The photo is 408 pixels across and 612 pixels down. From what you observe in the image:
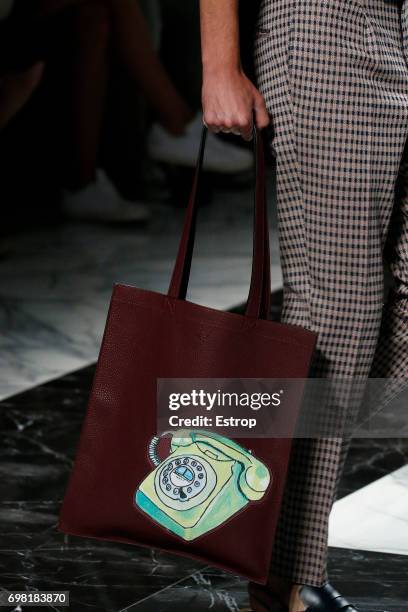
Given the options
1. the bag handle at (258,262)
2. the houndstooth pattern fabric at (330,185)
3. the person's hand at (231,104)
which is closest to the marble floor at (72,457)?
the houndstooth pattern fabric at (330,185)

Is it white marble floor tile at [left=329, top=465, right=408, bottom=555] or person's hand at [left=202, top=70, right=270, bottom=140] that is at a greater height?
person's hand at [left=202, top=70, right=270, bottom=140]

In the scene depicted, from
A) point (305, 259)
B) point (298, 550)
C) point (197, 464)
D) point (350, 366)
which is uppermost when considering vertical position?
point (305, 259)

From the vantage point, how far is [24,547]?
5.05 feet

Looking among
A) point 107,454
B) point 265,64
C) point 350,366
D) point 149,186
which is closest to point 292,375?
point 350,366

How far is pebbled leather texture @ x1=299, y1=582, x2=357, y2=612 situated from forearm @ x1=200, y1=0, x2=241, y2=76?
570mm

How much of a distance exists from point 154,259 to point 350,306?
70.4 inches

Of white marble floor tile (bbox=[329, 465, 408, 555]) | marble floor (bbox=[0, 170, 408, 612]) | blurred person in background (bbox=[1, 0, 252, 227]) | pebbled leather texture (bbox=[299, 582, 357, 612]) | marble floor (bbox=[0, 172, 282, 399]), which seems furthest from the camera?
blurred person in background (bbox=[1, 0, 252, 227])

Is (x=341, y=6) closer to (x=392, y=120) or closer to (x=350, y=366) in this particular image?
(x=392, y=120)

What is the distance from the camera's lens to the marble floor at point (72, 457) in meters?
1.45

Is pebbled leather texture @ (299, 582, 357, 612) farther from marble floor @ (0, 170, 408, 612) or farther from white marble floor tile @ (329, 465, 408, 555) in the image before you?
white marble floor tile @ (329, 465, 408, 555)

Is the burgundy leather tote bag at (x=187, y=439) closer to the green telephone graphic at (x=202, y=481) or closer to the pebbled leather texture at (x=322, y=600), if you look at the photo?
the green telephone graphic at (x=202, y=481)

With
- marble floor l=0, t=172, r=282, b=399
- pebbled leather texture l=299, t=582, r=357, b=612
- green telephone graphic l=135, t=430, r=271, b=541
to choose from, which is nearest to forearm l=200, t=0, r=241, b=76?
green telephone graphic l=135, t=430, r=271, b=541

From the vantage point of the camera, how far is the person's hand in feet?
4.04

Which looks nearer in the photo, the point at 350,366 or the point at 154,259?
the point at 350,366
